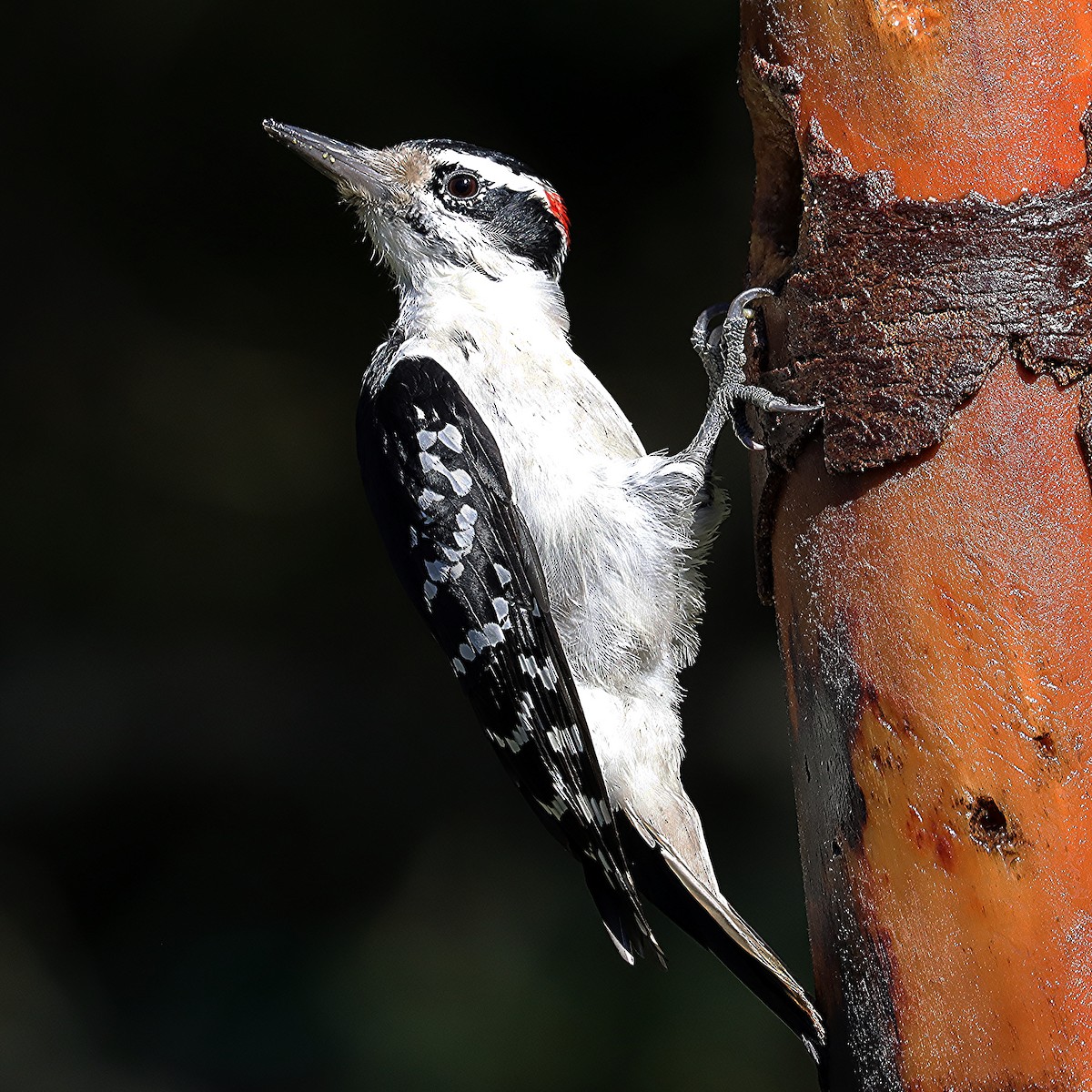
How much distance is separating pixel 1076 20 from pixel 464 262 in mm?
1294

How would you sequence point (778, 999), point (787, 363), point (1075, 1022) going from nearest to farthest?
point (1075, 1022) < point (787, 363) < point (778, 999)

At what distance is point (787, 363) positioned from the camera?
5.08 ft

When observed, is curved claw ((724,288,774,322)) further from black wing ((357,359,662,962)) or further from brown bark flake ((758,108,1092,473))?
black wing ((357,359,662,962))

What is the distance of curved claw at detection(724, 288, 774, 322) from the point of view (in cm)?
166

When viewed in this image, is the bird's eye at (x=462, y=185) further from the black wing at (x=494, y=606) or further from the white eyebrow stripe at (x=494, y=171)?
the black wing at (x=494, y=606)

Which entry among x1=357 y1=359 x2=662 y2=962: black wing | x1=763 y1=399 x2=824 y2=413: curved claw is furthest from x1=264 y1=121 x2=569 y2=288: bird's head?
x1=763 y1=399 x2=824 y2=413: curved claw

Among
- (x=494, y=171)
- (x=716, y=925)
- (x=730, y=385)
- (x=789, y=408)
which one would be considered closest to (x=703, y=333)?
(x=730, y=385)

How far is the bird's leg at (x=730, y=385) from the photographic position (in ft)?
5.23

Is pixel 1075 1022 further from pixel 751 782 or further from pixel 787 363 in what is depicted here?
pixel 751 782

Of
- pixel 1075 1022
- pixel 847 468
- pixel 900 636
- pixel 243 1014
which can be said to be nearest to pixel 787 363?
pixel 847 468

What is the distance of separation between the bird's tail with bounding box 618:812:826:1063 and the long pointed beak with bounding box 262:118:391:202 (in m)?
1.21

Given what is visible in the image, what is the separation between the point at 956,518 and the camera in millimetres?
1360

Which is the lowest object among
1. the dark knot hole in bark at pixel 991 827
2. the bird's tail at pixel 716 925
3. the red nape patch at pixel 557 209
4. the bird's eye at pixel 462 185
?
the bird's tail at pixel 716 925

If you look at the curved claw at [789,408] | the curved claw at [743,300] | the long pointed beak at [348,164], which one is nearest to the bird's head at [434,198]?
the long pointed beak at [348,164]
